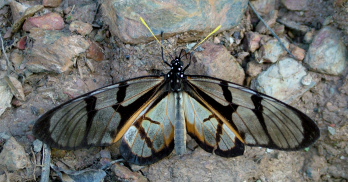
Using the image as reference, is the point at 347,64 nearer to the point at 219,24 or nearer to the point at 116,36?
the point at 219,24

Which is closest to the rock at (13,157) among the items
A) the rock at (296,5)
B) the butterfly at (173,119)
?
the butterfly at (173,119)

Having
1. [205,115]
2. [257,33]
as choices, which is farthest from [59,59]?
[257,33]

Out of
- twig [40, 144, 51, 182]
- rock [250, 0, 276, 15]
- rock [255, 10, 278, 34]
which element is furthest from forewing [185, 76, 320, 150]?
twig [40, 144, 51, 182]

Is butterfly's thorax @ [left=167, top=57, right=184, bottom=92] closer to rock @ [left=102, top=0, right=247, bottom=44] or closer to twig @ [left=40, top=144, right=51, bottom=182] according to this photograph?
rock @ [left=102, top=0, right=247, bottom=44]

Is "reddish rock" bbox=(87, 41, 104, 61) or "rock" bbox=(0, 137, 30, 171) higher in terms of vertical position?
"reddish rock" bbox=(87, 41, 104, 61)

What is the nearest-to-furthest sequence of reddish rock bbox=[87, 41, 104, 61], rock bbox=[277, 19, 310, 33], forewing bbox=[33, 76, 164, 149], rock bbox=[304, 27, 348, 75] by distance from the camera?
forewing bbox=[33, 76, 164, 149]
rock bbox=[304, 27, 348, 75]
reddish rock bbox=[87, 41, 104, 61]
rock bbox=[277, 19, 310, 33]

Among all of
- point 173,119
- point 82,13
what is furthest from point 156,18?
point 173,119

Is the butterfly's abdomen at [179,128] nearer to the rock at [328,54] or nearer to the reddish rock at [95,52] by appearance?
the reddish rock at [95,52]
